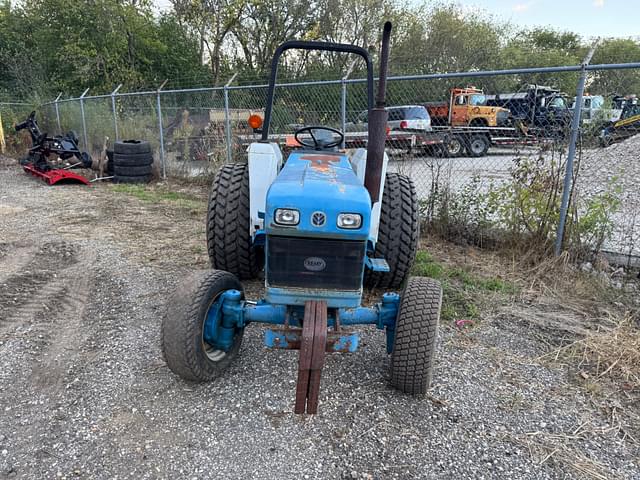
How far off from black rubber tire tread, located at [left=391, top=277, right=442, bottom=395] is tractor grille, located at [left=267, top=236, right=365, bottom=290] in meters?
0.34

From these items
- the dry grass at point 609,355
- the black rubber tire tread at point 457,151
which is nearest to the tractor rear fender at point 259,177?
the dry grass at point 609,355

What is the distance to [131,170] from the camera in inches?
377

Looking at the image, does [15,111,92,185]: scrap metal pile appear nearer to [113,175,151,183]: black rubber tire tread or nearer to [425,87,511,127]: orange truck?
[113,175,151,183]: black rubber tire tread

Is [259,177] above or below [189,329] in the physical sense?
above

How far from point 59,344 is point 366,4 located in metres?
22.4

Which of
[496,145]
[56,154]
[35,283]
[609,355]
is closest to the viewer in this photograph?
[609,355]

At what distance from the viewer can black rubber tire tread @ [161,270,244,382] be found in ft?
8.32

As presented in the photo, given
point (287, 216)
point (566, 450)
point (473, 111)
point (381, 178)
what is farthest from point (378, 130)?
point (473, 111)

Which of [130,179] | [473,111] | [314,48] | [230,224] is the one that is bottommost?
[130,179]

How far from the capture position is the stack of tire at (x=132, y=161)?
372 inches

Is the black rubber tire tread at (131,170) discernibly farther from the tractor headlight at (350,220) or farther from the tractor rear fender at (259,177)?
the tractor headlight at (350,220)

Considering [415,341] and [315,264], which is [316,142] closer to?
[315,264]

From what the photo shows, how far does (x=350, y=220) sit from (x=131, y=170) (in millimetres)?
8395

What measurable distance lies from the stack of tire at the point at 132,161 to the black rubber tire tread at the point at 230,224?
646cm
